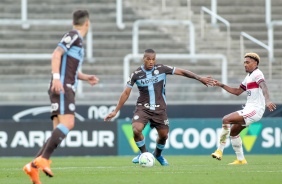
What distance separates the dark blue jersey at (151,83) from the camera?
15.5 meters

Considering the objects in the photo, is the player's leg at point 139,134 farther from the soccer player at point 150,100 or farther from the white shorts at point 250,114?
the white shorts at point 250,114

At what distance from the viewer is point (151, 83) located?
51.2 ft

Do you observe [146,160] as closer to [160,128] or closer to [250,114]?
[160,128]

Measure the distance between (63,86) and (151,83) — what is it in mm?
4942

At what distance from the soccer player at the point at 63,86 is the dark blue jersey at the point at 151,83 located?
4442mm

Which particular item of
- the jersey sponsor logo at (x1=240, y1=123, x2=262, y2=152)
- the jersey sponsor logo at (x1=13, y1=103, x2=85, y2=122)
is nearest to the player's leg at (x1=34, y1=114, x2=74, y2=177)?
the jersey sponsor logo at (x1=13, y1=103, x2=85, y2=122)

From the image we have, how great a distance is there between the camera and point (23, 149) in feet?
71.2

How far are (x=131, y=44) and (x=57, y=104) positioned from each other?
1540 cm

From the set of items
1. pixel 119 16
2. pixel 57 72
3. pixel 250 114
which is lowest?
pixel 250 114

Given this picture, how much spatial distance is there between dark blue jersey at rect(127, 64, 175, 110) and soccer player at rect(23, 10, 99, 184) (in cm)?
444

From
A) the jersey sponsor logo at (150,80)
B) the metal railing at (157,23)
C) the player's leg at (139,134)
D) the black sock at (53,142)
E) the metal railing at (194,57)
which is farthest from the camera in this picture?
the metal railing at (157,23)

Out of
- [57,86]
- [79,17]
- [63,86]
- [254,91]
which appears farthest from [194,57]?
[57,86]

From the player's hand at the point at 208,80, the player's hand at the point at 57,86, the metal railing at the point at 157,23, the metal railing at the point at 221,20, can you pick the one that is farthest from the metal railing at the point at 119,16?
the player's hand at the point at 57,86

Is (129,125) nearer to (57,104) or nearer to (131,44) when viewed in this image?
(131,44)
